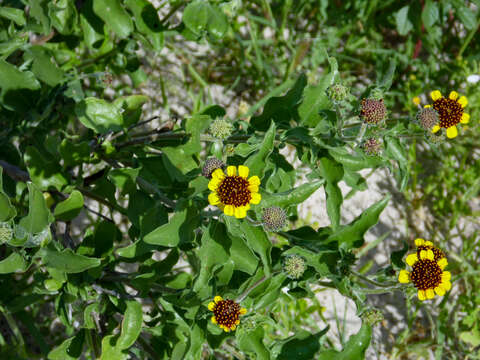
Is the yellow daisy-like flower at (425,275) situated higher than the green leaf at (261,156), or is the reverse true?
the green leaf at (261,156)

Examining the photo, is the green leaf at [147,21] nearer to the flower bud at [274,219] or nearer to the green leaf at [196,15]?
Answer: the green leaf at [196,15]

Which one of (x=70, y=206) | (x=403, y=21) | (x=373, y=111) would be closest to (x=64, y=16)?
(x=70, y=206)

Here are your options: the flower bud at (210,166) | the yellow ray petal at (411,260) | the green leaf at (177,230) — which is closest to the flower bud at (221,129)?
the flower bud at (210,166)

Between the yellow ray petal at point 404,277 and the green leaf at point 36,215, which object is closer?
the green leaf at point 36,215

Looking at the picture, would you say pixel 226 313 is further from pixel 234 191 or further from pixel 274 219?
pixel 234 191

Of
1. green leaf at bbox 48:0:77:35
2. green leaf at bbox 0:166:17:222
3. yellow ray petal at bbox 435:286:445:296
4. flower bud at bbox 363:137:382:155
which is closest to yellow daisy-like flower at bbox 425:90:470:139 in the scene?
flower bud at bbox 363:137:382:155

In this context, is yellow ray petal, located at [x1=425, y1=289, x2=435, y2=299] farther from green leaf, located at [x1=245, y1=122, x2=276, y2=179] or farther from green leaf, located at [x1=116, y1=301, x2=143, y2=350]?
green leaf, located at [x1=116, y1=301, x2=143, y2=350]

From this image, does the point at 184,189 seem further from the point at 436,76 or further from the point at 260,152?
the point at 436,76

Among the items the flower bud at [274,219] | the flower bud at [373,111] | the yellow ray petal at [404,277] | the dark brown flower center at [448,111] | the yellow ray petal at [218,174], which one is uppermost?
the flower bud at [373,111]

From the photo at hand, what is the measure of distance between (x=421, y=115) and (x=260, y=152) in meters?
0.77

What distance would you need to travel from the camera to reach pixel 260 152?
2096 millimetres

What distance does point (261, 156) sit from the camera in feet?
6.93

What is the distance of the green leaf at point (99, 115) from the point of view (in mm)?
2686

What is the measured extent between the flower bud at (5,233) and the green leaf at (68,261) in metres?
0.17
